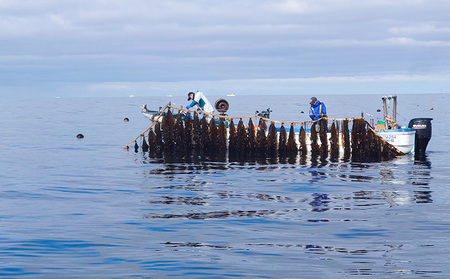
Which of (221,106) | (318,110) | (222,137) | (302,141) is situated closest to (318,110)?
(318,110)

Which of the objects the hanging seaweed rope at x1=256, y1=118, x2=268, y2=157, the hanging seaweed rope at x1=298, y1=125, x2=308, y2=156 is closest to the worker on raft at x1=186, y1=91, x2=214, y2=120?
the hanging seaweed rope at x1=256, y1=118, x2=268, y2=157

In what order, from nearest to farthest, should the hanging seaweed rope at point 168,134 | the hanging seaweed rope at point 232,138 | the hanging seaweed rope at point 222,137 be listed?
the hanging seaweed rope at point 232,138, the hanging seaweed rope at point 222,137, the hanging seaweed rope at point 168,134

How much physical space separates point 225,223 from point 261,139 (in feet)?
66.5

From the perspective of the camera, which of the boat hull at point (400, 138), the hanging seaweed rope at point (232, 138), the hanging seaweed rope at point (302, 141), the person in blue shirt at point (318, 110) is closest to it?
the boat hull at point (400, 138)

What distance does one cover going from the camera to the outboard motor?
3428 centimetres

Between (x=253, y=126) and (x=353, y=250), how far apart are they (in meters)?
23.4

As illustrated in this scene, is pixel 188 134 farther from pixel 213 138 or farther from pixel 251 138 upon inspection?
pixel 251 138

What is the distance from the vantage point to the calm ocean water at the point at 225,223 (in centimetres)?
1122

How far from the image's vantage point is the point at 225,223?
15.0m

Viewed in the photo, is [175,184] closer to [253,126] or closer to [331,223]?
[331,223]

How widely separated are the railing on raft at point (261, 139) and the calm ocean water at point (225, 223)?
5.72 meters

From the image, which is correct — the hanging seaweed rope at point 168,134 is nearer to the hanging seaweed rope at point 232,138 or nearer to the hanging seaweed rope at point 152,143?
the hanging seaweed rope at point 152,143

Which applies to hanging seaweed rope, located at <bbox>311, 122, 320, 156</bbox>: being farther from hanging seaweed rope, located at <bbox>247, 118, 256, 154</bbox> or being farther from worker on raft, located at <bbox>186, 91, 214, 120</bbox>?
worker on raft, located at <bbox>186, 91, 214, 120</bbox>

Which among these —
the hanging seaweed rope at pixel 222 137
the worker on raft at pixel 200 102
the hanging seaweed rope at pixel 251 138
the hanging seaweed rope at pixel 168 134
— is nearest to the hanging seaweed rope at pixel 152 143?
the hanging seaweed rope at pixel 168 134
